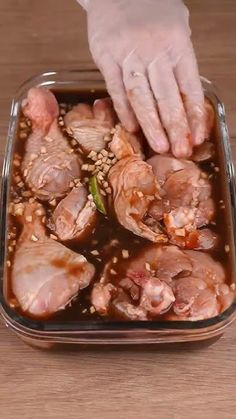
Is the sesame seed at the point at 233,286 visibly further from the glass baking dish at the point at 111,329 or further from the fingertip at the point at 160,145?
the fingertip at the point at 160,145

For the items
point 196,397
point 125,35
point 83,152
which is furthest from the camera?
point 125,35

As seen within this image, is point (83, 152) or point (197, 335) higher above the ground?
point (83, 152)

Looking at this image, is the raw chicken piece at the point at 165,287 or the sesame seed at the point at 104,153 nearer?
the raw chicken piece at the point at 165,287

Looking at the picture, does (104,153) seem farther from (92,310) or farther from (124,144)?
(92,310)

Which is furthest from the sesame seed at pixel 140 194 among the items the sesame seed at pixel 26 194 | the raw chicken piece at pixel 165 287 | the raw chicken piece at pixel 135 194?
the sesame seed at pixel 26 194

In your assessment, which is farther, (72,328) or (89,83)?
(89,83)

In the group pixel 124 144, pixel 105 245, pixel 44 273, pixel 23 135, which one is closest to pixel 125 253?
pixel 105 245

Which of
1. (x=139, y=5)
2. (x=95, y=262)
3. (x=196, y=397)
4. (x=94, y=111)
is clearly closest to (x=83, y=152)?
(x=94, y=111)

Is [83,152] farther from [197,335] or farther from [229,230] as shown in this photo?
[197,335]
